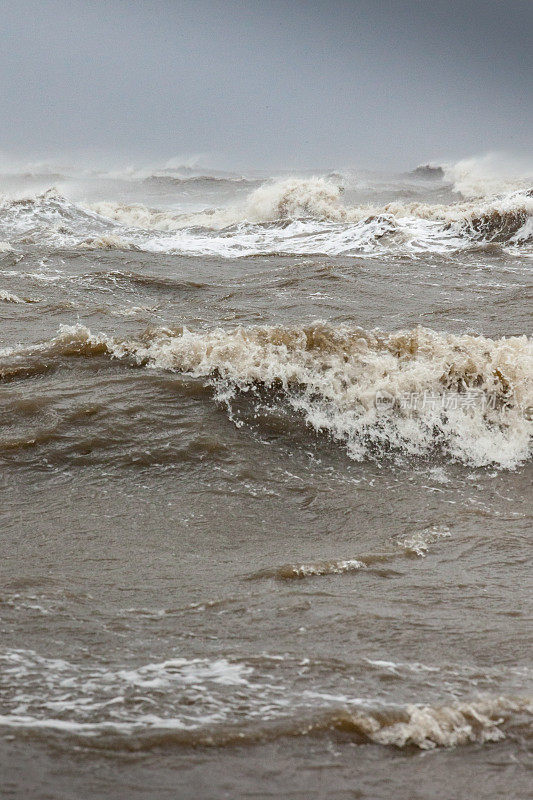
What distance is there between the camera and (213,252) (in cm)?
1500

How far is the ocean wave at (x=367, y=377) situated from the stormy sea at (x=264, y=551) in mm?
22

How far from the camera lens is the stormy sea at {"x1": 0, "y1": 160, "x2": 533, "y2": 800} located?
6.77 feet

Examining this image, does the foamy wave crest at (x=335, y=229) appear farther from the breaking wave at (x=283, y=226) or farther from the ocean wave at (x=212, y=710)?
the ocean wave at (x=212, y=710)

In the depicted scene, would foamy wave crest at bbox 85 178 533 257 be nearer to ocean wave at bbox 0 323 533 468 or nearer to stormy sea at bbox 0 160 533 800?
stormy sea at bbox 0 160 533 800

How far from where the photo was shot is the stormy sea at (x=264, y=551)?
6.77 ft

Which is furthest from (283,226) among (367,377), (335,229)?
(367,377)

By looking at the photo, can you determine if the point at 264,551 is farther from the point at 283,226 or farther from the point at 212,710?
the point at 283,226

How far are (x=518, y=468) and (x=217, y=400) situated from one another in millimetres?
2347

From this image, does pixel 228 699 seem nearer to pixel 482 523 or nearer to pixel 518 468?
pixel 482 523

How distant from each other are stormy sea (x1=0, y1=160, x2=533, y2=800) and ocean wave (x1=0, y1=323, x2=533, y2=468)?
2 centimetres

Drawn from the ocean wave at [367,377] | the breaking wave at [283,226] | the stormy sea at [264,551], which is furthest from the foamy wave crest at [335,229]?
the ocean wave at [367,377]

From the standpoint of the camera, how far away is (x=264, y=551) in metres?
3.65

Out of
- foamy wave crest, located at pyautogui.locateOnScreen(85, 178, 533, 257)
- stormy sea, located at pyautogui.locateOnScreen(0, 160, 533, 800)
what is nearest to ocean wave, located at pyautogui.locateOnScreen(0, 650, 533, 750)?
stormy sea, located at pyautogui.locateOnScreen(0, 160, 533, 800)

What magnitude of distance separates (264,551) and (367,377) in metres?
2.44
